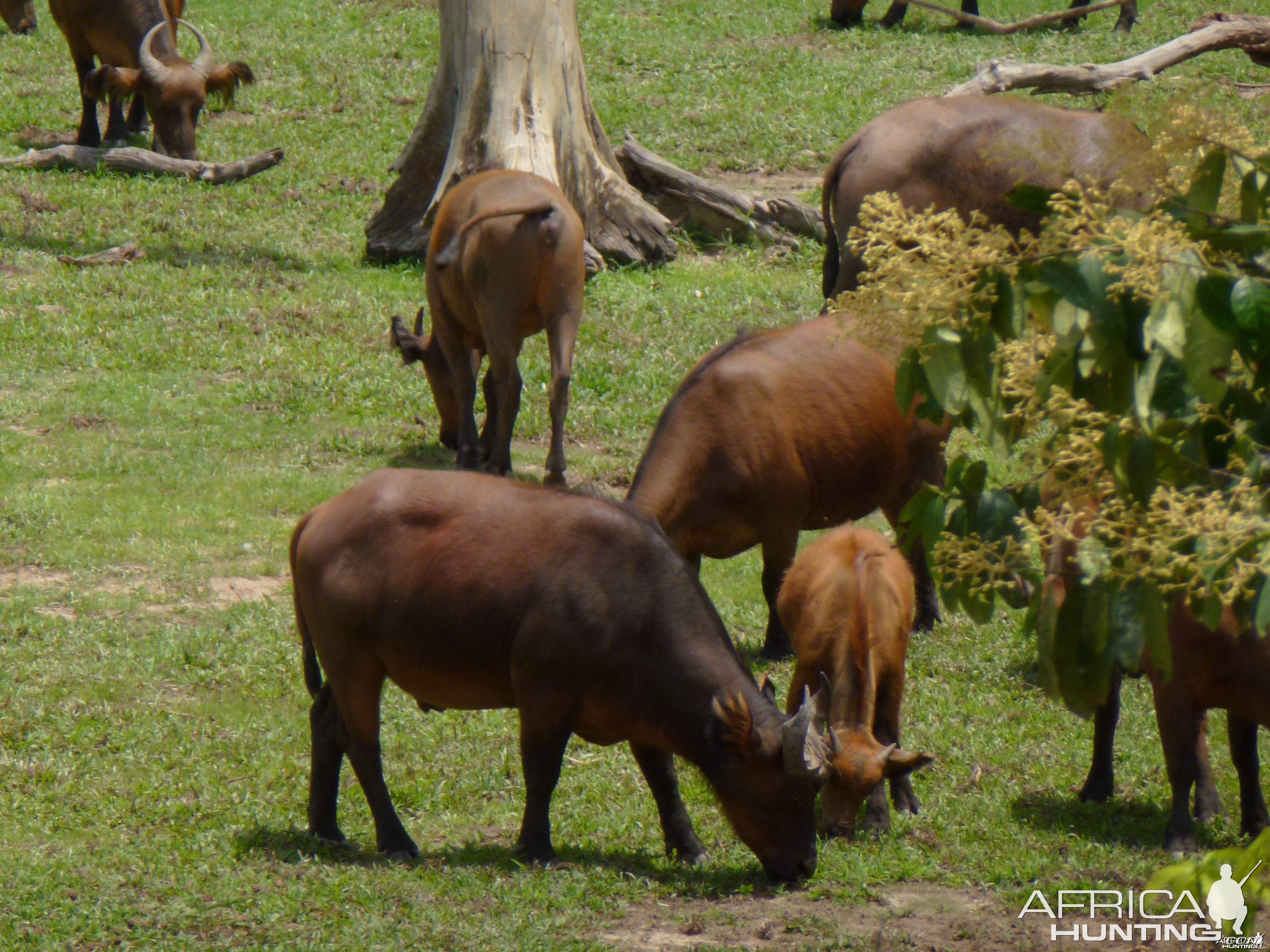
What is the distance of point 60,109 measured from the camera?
63.4ft

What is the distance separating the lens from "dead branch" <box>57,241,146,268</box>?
1427cm

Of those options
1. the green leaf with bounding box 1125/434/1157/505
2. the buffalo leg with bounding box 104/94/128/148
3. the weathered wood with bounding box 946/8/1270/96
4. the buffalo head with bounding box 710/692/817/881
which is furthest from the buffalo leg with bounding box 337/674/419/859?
the buffalo leg with bounding box 104/94/128/148

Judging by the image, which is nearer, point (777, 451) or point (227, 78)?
point (777, 451)

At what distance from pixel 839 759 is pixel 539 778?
1.14 meters

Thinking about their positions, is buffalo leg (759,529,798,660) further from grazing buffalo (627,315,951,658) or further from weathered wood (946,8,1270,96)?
weathered wood (946,8,1270,96)

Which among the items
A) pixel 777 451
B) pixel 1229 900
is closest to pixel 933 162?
pixel 777 451

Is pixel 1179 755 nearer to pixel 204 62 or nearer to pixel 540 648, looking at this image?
pixel 540 648

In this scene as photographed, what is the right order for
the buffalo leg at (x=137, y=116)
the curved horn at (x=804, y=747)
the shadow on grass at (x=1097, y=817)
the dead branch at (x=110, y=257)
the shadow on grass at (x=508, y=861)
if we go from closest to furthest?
the curved horn at (x=804, y=747) → the shadow on grass at (x=508, y=861) → the shadow on grass at (x=1097, y=817) → the dead branch at (x=110, y=257) → the buffalo leg at (x=137, y=116)

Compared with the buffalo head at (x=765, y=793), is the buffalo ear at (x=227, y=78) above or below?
above

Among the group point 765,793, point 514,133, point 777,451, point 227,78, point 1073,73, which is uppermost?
point 1073,73

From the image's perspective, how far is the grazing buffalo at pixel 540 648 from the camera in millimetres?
5480

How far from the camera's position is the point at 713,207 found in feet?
50.6

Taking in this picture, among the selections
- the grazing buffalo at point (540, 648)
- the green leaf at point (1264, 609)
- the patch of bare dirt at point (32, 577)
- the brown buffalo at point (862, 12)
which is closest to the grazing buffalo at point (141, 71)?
the patch of bare dirt at point (32, 577)

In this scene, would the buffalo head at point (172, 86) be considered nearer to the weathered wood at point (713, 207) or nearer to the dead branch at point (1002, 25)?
the weathered wood at point (713, 207)
